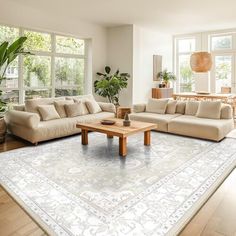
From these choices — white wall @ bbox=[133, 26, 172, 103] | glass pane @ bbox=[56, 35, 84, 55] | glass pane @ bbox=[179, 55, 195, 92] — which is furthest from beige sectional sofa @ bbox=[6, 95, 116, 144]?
glass pane @ bbox=[179, 55, 195, 92]

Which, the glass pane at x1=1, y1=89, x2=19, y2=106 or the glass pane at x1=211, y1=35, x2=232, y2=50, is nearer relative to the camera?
the glass pane at x1=1, y1=89, x2=19, y2=106

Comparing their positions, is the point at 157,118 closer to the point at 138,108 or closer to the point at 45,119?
the point at 138,108

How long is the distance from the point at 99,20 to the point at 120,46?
3.53 ft

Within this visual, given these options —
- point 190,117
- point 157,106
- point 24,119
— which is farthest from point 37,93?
point 190,117

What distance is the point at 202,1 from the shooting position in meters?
5.35

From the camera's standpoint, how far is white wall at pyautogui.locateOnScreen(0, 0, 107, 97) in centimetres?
547

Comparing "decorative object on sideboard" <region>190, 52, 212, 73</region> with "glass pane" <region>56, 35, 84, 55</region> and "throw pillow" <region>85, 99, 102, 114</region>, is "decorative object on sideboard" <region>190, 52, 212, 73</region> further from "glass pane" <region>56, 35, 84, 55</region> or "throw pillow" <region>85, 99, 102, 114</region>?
"glass pane" <region>56, 35, 84, 55</region>

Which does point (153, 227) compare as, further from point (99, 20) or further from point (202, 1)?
point (99, 20)

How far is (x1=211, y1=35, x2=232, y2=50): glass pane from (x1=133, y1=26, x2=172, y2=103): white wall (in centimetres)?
168

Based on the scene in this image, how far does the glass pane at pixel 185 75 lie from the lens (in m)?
9.61

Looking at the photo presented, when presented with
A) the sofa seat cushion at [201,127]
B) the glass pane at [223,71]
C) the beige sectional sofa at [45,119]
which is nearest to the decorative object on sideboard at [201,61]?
the sofa seat cushion at [201,127]

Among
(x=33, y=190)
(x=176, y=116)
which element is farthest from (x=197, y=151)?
(x=33, y=190)

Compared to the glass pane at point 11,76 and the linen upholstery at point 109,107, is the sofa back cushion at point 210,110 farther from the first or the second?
the glass pane at point 11,76

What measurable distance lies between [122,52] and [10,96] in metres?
3.59
